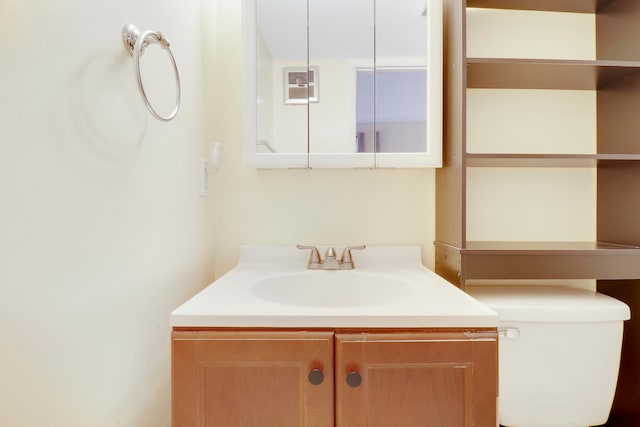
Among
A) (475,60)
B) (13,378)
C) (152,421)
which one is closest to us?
(13,378)

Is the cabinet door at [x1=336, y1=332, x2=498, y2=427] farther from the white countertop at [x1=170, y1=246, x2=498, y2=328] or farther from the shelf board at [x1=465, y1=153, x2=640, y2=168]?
the shelf board at [x1=465, y1=153, x2=640, y2=168]

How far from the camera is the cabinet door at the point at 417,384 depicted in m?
0.74

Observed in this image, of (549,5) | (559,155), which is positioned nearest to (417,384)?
(559,155)

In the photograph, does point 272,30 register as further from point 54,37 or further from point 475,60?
point 54,37

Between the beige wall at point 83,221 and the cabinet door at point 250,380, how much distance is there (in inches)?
6.2

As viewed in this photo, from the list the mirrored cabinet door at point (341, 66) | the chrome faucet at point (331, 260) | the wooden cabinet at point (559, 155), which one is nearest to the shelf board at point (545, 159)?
the wooden cabinet at point (559, 155)

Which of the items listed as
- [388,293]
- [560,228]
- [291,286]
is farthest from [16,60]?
[560,228]

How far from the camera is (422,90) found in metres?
1.23

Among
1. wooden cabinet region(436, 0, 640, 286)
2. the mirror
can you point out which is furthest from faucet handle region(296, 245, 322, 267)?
wooden cabinet region(436, 0, 640, 286)

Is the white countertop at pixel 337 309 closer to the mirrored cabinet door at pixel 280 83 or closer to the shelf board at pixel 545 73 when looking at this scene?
the mirrored cabinet door at pixel 280 83

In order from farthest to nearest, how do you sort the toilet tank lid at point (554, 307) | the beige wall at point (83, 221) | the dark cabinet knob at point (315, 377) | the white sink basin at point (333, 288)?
the white sink basin at point (333, 288) → the toilet tank lid at point (554, 307) → the dark cabinet knob at point (315, 377) → the beige wall at point (83, 221)

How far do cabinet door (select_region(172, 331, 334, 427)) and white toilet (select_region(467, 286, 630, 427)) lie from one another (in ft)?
1.97

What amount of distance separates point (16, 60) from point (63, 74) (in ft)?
0.32

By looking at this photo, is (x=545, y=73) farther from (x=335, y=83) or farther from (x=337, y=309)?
(x=337, y=309)
